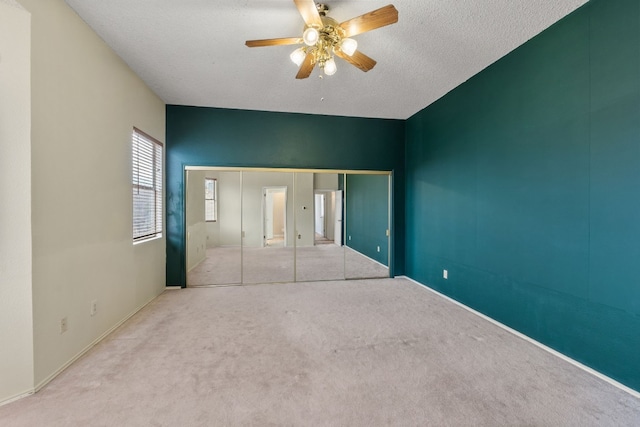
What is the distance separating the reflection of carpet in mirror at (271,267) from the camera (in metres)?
4.50

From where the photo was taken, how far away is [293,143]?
448 centimetres

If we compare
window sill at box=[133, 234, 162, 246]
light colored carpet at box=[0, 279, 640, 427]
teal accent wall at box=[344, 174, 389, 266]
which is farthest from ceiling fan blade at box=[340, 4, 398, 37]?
window sill at box=[133, 234, 162, 246]

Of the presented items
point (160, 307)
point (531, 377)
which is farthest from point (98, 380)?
point (531, 377)

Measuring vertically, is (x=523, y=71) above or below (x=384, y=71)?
below

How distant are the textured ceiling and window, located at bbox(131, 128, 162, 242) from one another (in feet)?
2.59

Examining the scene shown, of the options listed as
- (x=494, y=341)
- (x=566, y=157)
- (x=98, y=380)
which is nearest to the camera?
(x=98, y=380)

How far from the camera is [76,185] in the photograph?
7.09 ft

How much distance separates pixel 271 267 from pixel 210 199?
1703mm

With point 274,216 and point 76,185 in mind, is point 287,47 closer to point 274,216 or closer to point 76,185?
point 76,185

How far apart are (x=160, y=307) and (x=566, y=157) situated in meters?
4.65

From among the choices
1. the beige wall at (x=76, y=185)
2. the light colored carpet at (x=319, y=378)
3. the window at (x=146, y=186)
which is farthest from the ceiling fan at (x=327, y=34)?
the light colored carpet at (x=319, y=378)

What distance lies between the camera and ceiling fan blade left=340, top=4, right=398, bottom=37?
1.73 meters

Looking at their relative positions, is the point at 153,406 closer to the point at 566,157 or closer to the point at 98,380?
the point at 98,380

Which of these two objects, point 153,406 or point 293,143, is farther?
point 293,143
